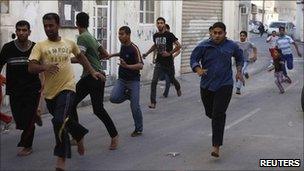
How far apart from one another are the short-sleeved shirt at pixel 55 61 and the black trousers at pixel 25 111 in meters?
1.01

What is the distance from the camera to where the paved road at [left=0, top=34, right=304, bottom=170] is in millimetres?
6621

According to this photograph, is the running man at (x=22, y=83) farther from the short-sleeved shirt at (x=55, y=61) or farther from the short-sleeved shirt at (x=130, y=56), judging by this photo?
the short-sleeved shirt at (x=130, y=56)

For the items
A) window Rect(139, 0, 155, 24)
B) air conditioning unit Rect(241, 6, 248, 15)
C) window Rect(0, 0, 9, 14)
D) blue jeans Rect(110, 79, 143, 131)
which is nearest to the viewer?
blue jeans Rect(110, 79, 143, 131)

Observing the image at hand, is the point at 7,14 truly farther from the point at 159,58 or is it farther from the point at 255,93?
the point at 255,93

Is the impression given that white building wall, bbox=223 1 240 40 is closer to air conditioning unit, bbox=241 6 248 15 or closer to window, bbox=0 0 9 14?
air conditioning unit, bbox=241 6 248 15

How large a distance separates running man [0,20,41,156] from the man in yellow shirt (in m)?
0.98

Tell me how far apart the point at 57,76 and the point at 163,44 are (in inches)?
226

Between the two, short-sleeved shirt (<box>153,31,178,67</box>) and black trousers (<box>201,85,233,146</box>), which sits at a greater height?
short-sleeved shirt (<box>153,31,178,67</box>)

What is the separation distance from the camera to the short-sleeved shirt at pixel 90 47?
710cm

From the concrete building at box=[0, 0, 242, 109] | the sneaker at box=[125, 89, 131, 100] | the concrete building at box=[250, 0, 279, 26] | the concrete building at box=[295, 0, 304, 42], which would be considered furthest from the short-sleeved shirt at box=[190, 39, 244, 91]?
the concrete building at box=[250, 0, 279, 26]

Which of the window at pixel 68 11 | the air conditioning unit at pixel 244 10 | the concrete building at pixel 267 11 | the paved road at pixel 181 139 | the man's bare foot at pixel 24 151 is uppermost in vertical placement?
the concrete building at pixel 267 11

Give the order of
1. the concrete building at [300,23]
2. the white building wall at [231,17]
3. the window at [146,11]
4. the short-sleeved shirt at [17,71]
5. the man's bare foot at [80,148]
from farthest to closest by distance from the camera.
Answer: the concrete building at [300,23], the white building wall at [231,17], the window at [146,11], the short-sleeved shirt at [17,71], the man's bare foot at [80,148]

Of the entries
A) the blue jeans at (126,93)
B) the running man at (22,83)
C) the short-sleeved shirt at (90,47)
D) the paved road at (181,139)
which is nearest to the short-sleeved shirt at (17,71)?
the running man at (22,83)

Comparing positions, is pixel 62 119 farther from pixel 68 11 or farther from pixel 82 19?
pixel 68 11
